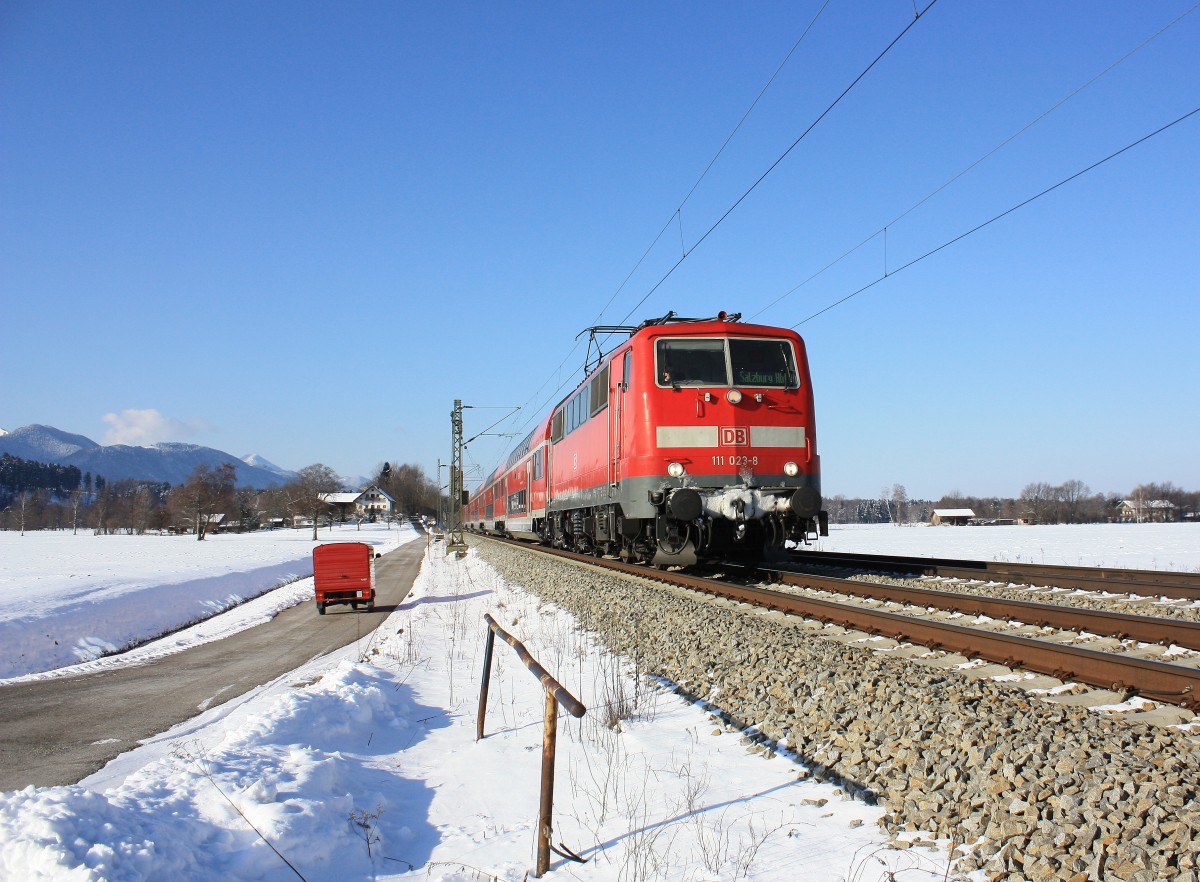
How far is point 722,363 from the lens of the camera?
1267 cm

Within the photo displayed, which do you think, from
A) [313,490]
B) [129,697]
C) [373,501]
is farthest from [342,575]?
A: [373,501]

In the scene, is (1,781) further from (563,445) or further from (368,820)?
(563,445)

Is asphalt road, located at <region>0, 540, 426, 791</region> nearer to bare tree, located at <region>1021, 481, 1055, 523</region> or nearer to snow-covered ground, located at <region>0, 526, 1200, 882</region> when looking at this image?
snow-covered ground, located at <region>0, 526, 1200, 882</region>

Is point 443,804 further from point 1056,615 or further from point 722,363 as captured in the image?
point 722,363

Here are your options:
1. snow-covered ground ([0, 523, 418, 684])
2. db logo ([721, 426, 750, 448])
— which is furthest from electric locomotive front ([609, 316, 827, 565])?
snow-covered ground ([0, 523, 418, 684])

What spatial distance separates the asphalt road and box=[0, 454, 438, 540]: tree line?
53572 mm

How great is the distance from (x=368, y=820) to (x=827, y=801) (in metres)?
2.58

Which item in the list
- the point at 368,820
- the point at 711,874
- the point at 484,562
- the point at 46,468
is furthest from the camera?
the point at 46,468

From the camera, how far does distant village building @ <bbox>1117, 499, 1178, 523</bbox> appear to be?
123938mm

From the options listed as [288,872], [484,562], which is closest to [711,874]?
[288,872]

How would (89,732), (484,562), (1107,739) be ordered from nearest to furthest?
1. (1107,739)
2. (89,732)
3. (484,562)

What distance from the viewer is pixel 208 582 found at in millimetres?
26469

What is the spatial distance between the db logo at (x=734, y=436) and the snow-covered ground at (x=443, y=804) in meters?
5.43

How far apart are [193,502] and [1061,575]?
65.5m
